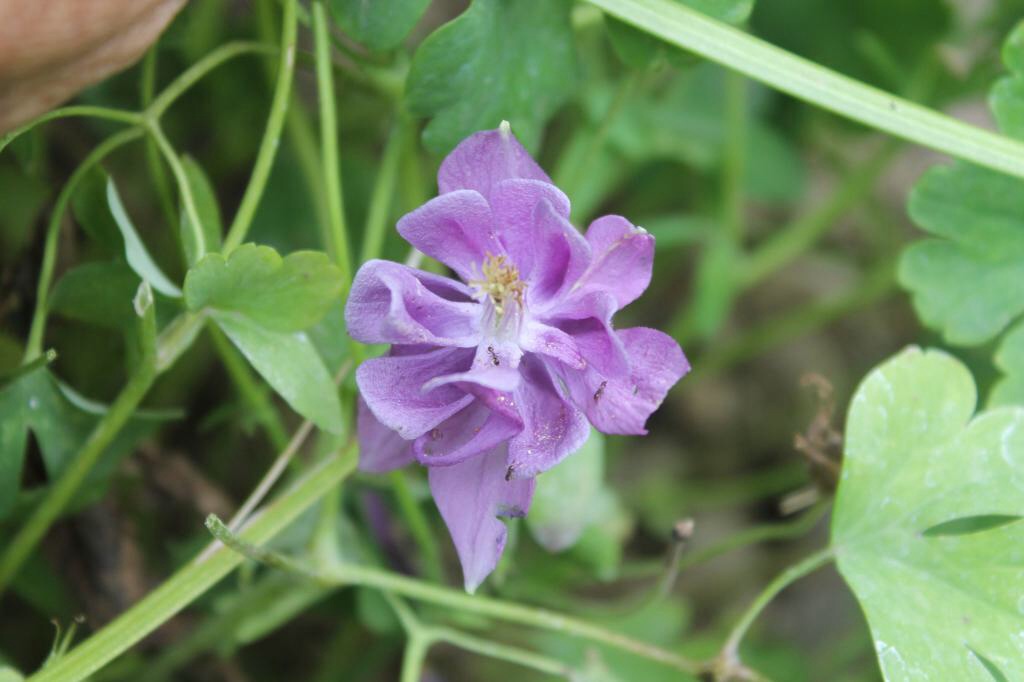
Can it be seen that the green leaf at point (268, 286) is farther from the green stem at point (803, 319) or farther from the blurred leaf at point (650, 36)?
the green stem at point (803, 319)

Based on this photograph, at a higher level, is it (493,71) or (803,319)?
(493,71)

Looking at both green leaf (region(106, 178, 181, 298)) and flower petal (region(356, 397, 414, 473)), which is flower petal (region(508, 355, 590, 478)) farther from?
green leaf (region(106, 178, 181, 298))

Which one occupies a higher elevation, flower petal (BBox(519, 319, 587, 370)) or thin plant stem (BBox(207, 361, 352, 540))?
flower petal (BBox(519, 319, 587, 370))

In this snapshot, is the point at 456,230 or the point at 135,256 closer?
the point at 456,230

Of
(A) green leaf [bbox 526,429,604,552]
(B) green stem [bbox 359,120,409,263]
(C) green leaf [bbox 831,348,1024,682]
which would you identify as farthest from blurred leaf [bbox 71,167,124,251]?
(C) green leaf [bbox 831,348,1024,682]

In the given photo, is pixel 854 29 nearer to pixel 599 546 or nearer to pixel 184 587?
pixel 599 546

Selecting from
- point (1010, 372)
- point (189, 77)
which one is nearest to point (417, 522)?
point (189, 77)
